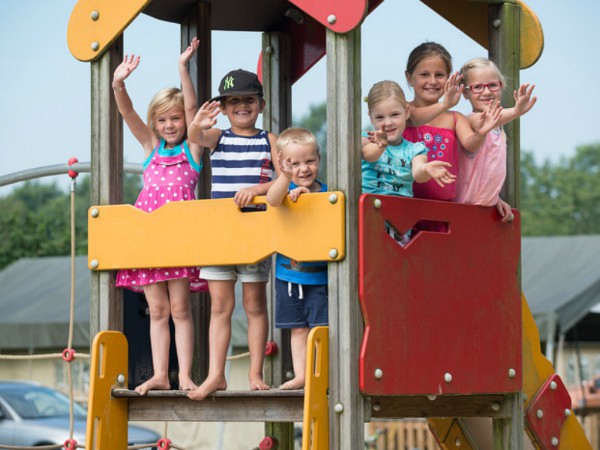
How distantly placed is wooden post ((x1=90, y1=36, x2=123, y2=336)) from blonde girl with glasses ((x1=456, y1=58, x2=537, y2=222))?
5.49 feet

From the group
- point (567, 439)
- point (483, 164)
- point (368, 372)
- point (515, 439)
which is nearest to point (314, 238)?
point (368, 372)

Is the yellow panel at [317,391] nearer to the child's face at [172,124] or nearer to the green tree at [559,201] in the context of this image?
the child's face at [172,124]

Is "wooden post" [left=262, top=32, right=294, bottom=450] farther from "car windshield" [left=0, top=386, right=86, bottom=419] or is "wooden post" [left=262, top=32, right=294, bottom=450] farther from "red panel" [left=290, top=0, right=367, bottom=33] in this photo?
"car windshield" [left=0, top=386, right=86, bottom=419]

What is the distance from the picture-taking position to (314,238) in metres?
5.01

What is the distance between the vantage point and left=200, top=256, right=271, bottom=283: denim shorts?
5.51m

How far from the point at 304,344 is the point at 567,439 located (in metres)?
1.73

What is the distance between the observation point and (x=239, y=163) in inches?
223

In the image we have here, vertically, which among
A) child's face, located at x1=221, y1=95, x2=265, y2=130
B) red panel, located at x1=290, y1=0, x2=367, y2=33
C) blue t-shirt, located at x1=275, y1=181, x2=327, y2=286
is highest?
red panel, located at x1=290, y1=0, x2=367, y2=33

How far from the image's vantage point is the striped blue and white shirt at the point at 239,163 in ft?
18.5

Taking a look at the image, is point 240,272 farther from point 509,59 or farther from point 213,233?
point 509,59

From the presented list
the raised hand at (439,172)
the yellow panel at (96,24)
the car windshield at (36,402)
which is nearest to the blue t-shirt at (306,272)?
the raised hand at (439,172)

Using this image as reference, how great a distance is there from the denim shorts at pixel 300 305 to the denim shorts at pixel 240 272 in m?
0.17

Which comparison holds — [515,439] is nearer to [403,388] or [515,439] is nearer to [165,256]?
[403,388]

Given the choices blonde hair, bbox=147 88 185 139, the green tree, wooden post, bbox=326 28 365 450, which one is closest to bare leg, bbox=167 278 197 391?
blonde hair, bbox=147 88 185 139
